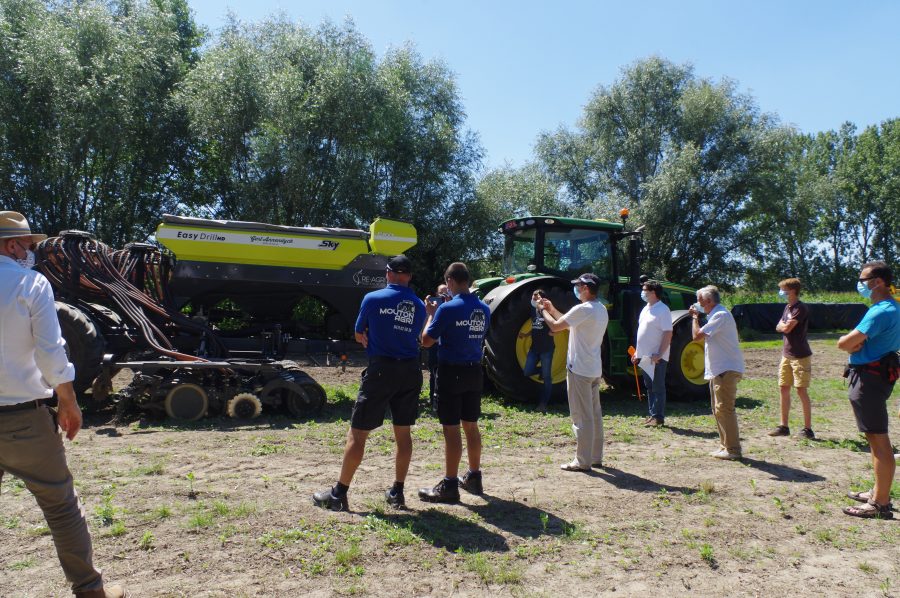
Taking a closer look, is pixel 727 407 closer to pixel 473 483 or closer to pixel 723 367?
pixel 723 367

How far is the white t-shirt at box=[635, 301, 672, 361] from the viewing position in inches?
287

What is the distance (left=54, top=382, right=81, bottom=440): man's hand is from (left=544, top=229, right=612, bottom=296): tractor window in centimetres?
680

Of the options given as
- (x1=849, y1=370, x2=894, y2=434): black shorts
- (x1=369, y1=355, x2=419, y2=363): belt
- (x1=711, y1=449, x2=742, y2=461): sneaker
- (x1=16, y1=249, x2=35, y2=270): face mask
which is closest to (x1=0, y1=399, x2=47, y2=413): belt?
(x1=16, y1=249, x2=35, y2=270): face mask

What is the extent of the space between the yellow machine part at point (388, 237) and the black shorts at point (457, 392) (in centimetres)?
374

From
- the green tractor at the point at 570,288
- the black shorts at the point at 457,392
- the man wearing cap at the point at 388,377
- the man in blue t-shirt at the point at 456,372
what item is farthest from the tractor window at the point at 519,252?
the man wearing cap at the point at 388,377

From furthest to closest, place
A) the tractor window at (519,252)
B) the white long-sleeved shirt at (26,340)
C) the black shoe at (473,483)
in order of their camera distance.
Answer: the tractor window at (519,252) → the black shoe at (473,483) → the white long-sleeved shirt at (26,340)

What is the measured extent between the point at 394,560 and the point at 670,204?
23.7 meters

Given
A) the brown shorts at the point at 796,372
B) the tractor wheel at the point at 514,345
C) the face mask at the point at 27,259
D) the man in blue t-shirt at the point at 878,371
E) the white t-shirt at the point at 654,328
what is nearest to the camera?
the face mask at the point at 27,259

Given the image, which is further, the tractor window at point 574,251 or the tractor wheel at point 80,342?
the tractor window at point 574,251

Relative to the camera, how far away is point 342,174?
56.7 ft

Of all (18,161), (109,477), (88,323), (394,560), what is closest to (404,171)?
(18,161)

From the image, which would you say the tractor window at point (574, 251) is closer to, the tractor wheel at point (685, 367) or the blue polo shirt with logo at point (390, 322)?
the tractor wheel at point (685, 367)

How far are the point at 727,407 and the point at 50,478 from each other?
5264 mm

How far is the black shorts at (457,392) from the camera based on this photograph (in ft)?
15.0
